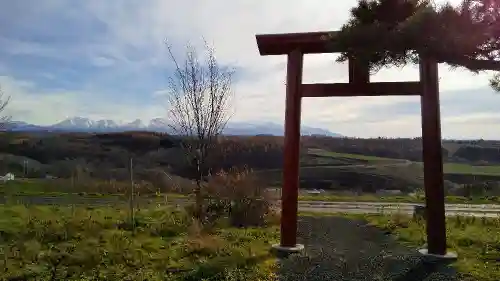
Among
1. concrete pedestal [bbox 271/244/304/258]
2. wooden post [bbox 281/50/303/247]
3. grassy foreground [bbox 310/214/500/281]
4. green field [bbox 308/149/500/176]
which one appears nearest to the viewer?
grassy foreground [bbox 310/214/500/281]

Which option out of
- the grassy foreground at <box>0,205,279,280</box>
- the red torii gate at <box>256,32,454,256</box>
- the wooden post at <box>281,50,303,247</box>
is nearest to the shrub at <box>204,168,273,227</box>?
the grassy foreground at <box>0,205,279,280</box>

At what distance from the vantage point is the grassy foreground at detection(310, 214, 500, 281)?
6797 millimetres

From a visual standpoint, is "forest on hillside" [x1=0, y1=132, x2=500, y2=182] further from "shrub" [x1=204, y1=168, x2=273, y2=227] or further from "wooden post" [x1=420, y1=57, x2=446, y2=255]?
"wooden post" [x1=420, y1=57, x2=446, y2=255]

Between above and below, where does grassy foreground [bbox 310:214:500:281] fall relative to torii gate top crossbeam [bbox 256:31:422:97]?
below

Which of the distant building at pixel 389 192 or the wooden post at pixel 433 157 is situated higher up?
the wooden post at pixel 433 157

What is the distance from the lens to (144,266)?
6.71m

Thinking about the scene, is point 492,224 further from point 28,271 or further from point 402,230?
point 28,271

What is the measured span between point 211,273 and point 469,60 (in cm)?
396

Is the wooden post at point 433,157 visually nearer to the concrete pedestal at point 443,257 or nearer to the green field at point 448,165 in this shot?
the concrete pedestal at point 443,257

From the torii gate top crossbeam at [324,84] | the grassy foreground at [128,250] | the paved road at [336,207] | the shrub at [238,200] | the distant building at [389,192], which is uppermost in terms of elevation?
the torii gate top crossbeam at [324,84]

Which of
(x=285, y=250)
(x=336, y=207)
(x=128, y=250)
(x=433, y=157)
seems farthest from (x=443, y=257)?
(x=336, y=207)

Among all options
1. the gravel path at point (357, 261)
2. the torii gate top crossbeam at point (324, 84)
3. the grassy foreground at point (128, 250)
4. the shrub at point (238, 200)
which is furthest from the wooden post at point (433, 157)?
the shrub at point (238, 200)

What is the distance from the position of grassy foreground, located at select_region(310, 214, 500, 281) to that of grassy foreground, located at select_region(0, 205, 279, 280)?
2734mm

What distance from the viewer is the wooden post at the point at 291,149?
7.95 meters
